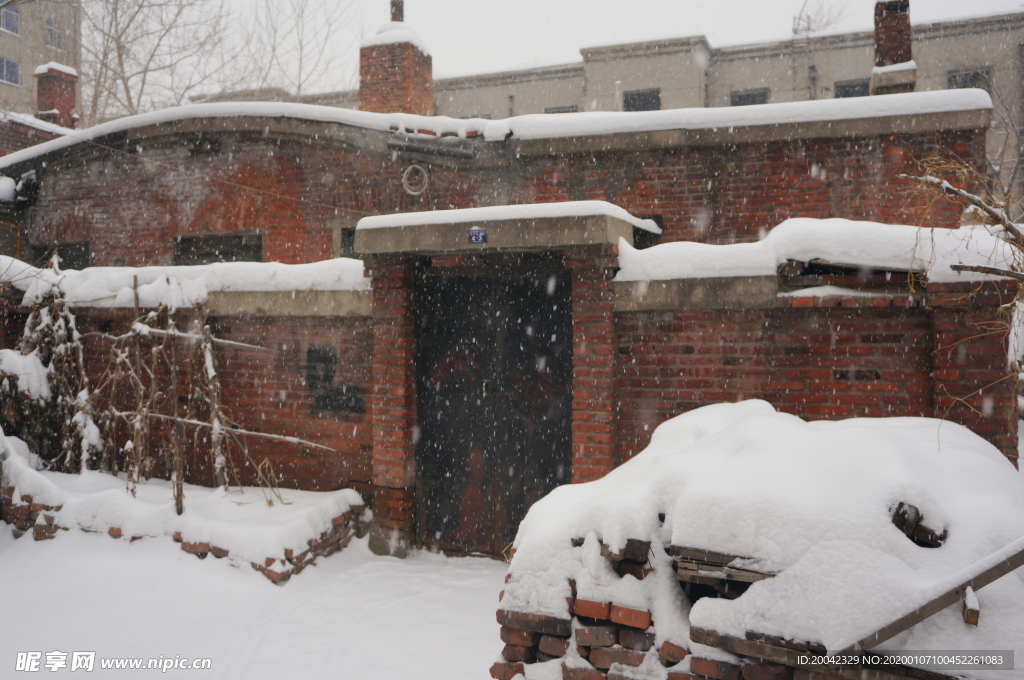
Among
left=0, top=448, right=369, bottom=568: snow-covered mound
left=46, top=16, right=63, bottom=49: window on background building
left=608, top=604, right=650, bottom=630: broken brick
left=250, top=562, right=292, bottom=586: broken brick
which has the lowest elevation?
left=250, top=562, right=292, bottom=586: broken brick

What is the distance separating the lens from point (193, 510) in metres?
4.91

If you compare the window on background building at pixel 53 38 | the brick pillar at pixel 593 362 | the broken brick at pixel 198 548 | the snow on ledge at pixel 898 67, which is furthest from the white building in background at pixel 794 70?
the window on background building at pixel 53 38

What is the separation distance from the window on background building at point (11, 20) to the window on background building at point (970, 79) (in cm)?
3984

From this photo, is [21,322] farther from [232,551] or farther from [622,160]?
[622,160]

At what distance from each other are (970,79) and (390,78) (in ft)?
60.0

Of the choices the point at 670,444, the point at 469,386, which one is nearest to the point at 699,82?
the point at 469,386

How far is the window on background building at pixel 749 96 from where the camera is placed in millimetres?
18531

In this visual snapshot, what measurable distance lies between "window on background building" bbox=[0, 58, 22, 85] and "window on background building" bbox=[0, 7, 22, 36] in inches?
57.7

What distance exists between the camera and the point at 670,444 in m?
3.34

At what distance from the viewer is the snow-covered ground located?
3.63 m

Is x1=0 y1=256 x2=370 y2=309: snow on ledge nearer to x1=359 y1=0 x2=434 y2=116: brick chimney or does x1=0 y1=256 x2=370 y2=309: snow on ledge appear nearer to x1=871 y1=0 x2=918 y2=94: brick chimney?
x1=359 y1=0 x2=434 y2=116: brick chimney

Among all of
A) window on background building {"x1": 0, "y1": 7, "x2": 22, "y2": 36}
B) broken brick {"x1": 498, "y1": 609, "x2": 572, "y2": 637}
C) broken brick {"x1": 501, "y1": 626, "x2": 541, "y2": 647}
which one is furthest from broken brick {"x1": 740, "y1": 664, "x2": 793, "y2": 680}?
window on background building {"x1": 0, "y1": 7, "x2": 22, "y2": 36}

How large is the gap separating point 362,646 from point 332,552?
142 centimetres

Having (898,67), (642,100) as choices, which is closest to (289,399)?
(898,67)
